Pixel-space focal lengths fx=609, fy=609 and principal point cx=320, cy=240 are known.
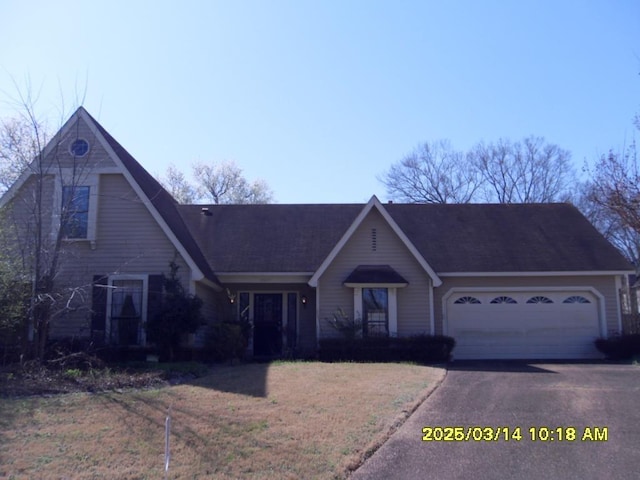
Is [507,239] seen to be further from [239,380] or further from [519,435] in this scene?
[519,435]

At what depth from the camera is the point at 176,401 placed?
9.87 m

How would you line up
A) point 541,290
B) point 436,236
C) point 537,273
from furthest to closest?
point 436,236, point 541,290, point 537,273

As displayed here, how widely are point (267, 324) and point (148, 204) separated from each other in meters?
6.14

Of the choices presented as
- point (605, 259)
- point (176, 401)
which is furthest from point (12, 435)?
point (605, 259)

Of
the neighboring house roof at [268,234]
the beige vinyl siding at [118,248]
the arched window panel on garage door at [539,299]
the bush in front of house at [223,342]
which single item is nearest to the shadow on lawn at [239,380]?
the bush in front of house at [223,342]

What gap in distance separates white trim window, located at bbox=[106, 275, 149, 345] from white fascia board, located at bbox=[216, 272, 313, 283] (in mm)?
3396

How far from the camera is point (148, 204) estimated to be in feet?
55.4

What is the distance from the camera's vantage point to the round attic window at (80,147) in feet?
55.6

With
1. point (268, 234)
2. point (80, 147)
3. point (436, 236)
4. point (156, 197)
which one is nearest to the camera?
point (80, 147)

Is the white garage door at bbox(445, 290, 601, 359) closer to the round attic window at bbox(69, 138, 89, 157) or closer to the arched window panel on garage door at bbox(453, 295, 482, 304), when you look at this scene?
the arched window panel on garage door at bbox(453, 295, 482, 304)

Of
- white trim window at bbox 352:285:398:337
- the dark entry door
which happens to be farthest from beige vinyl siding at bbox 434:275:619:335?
the dark entry door

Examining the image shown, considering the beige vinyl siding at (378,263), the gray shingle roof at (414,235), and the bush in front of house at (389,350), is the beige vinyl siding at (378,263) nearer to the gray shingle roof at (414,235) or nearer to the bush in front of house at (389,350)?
the gray shingle roof at (414,235)

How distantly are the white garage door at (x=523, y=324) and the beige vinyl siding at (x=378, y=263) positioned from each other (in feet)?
4.94

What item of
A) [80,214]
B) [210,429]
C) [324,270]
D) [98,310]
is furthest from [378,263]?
[210,429]
